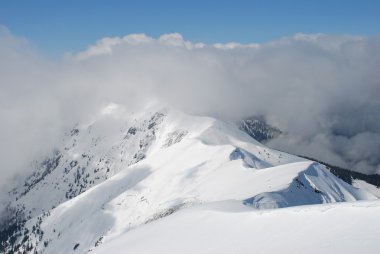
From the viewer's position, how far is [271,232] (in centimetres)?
4356

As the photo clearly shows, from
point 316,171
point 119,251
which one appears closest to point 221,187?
point 316,171

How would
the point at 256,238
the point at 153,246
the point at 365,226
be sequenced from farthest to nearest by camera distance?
1. the point at 153,246
2. the point at 256,238
3. the point at 365,226

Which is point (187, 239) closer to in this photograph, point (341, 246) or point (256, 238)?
point (256, 238)

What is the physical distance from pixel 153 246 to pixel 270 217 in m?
13.9

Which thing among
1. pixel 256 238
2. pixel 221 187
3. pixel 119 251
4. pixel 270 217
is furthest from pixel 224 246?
pixel 221 187

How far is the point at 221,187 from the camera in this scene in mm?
184750

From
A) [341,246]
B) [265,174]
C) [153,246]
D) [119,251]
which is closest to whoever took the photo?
[341,246]

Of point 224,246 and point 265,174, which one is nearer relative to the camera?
point 224,246

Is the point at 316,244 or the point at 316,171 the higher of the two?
the point at 316,171

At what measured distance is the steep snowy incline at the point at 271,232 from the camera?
119 ft

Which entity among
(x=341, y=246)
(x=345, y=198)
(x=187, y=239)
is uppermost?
(x=345, y=198)

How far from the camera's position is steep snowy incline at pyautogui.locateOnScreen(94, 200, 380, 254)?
119 ft

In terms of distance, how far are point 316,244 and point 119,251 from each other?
28249mm

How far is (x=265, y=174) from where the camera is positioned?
561 ft
